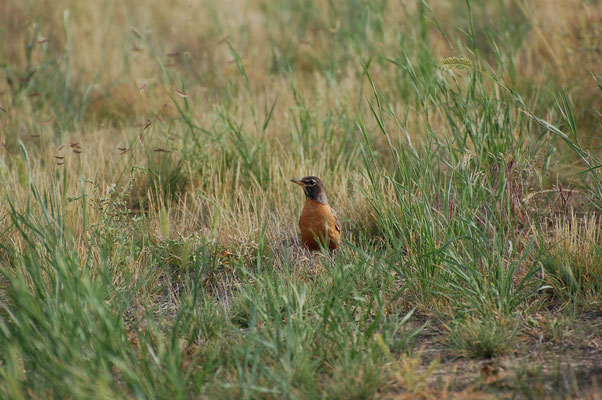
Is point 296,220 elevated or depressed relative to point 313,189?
depressed

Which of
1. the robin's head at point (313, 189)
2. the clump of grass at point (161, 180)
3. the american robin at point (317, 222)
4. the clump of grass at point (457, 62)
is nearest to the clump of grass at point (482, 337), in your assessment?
the american robin at point (317, 222)

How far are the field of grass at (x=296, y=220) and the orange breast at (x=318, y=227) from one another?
11cm

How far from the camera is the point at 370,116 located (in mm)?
6117

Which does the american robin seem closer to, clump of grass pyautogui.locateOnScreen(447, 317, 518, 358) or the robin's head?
the robin's head

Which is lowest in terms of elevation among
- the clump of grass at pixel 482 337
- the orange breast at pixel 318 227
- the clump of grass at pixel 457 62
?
the clump of grass at pixel 482 337

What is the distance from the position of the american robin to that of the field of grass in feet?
0.38

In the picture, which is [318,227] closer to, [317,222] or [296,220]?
[317,222]

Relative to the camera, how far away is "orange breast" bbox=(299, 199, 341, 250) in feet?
13.6

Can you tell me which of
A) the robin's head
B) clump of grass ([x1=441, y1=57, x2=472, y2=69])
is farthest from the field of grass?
the robin's head

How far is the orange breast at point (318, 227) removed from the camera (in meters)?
4.14

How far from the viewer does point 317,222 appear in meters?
4.17

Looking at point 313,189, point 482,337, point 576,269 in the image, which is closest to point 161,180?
point 313,189

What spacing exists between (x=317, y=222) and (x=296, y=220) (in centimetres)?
63

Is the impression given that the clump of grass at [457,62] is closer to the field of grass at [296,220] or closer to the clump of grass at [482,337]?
the field of grass at [296,220]
